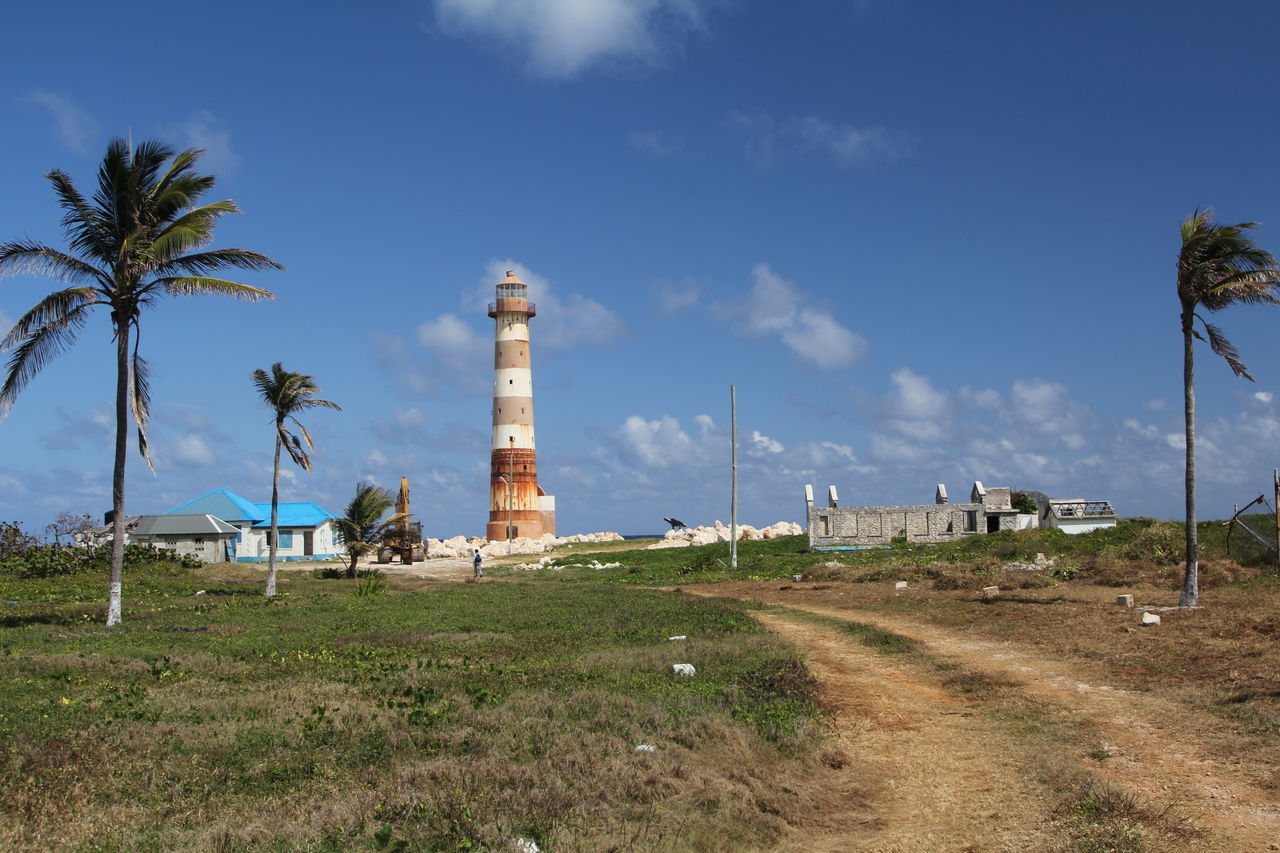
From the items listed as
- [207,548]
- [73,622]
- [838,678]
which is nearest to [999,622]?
[838,678]

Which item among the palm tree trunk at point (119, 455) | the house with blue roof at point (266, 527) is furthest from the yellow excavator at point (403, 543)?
the palm tree trunk at point (119, 455)

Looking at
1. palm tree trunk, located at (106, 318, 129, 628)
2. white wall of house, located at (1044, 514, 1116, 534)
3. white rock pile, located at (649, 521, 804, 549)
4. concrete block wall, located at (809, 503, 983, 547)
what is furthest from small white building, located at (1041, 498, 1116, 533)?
palm tree trunk, located at (106, 318, 129, 628)

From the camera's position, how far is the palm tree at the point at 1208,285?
19.6 metres

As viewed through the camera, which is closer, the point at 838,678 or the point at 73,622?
the point at 838,678

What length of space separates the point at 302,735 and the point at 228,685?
12.6 feet

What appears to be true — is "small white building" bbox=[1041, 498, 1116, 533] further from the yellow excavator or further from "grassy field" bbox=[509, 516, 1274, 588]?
the yellow excavator

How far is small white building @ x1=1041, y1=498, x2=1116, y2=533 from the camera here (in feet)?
147

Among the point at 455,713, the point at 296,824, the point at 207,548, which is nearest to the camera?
the point at 296,824

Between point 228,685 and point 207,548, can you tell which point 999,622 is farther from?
point 207,548

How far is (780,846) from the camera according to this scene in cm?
767

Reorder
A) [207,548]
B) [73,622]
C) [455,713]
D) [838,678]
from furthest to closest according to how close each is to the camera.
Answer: [207,548], [73,622], [838,678], [455,713]

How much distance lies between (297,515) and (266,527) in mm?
2645

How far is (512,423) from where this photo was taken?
62781mm

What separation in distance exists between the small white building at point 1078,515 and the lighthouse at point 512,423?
3131 cm
